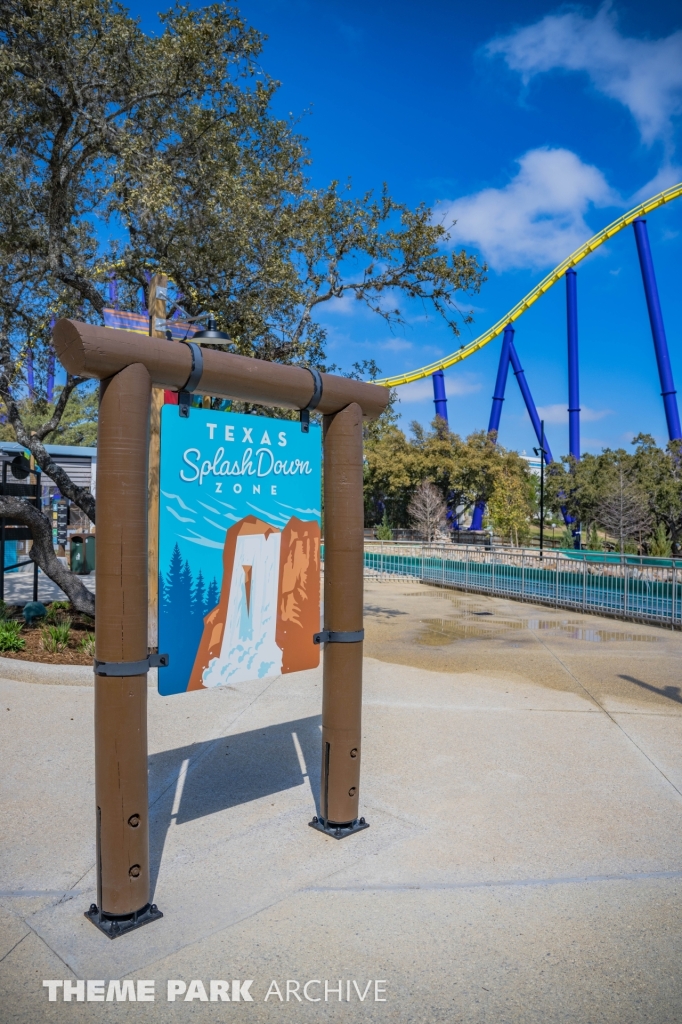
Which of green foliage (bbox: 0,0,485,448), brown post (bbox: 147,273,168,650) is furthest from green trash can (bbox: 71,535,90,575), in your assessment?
brown post (bbox: 147,273,168,650)

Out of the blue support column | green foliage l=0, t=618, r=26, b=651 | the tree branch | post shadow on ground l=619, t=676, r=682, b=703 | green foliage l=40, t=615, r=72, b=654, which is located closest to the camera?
post shadow on ground l=619, t=676, r=682, b=703

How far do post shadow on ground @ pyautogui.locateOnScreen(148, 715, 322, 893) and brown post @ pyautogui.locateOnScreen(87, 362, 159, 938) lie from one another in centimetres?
52

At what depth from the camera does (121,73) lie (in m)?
9.91

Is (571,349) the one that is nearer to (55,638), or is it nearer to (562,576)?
(562,576)

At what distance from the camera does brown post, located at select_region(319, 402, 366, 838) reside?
4.05m

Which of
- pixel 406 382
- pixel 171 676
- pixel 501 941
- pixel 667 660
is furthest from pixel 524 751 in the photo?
pixel 406 382

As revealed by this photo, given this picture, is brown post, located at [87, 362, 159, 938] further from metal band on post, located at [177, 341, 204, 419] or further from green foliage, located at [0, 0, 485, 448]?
green foliage, located at [0, 0, 485, 448]

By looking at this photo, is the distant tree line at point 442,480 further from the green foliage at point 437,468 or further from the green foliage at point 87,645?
the green foliage at point 87,645

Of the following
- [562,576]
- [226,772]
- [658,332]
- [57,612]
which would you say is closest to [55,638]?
[57,612]

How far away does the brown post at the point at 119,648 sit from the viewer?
123 inches

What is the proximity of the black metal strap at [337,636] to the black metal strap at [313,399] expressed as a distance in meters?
1.15

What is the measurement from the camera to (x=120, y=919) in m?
3.10

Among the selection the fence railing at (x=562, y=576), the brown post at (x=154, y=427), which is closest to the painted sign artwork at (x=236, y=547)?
the brown post at (x=154, y=427)

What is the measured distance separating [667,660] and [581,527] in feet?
133
